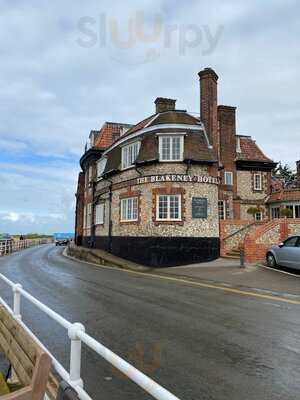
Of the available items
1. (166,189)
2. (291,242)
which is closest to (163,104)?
(166,189)

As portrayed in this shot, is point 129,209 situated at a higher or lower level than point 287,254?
higher

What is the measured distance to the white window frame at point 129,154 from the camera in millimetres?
25134

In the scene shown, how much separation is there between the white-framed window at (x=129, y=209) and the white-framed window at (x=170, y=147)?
10.8 feet

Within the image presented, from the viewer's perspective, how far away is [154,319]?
8.41m

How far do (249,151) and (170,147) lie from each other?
48.7 feet

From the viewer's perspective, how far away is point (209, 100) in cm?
2544

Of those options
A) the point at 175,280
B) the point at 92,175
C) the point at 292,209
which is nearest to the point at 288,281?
the point at 175,280

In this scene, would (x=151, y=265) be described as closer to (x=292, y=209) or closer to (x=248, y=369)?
(x=292, y=209)

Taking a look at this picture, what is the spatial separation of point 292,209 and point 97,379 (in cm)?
3014

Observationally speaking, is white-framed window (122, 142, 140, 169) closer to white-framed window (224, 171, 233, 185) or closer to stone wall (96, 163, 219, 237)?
stone wall (96, 163, 219, 237)

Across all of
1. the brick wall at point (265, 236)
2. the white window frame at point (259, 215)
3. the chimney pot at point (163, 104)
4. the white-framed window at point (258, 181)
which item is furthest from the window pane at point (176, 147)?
the white-framed window at point (258, 181)

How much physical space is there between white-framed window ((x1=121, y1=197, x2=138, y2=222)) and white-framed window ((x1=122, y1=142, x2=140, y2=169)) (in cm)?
242

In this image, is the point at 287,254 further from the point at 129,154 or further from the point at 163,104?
the point at 163,104

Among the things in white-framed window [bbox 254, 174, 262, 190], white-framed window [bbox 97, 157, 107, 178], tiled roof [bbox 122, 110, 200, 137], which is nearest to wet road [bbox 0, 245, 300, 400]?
tiled roof [bbox 122, 110, 200, 137]
